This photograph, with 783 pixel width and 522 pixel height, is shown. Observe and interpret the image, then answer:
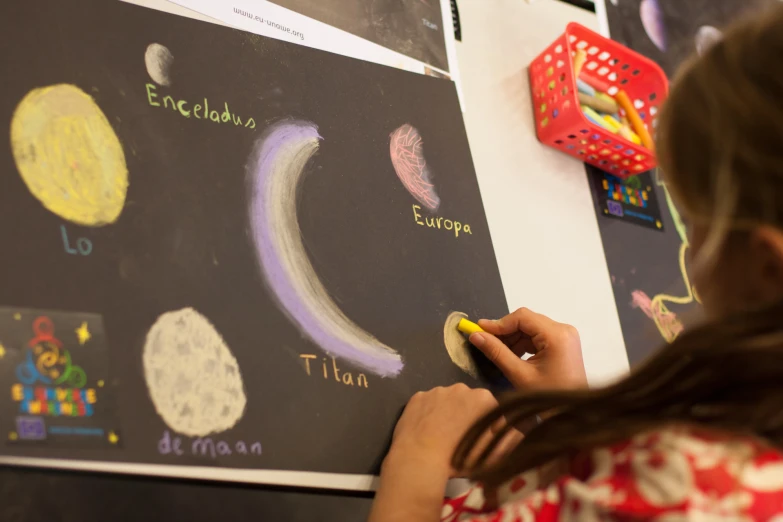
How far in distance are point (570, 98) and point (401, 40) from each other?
0.28 metres

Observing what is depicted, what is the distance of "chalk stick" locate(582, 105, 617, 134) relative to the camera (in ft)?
3.43

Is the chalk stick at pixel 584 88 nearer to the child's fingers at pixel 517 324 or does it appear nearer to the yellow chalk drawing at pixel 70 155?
the child's fingers at pixel 517 324

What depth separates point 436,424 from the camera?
62cm

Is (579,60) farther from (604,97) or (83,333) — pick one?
(83,333)

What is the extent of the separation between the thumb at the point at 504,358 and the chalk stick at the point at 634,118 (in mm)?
568

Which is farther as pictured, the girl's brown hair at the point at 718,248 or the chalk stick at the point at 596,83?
the chalk stick at the point at 596,83

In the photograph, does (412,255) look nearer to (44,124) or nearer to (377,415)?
(377,415)

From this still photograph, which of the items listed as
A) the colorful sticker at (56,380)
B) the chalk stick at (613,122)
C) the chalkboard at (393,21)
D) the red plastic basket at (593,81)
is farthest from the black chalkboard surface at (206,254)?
the chalk stick at (613,122)

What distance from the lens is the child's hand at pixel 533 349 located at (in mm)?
733

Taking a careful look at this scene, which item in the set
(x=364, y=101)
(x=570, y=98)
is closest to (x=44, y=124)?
(x=364, y=101)

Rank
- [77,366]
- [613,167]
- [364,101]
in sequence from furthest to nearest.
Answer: [613,167]
[364,101]
[77,366]

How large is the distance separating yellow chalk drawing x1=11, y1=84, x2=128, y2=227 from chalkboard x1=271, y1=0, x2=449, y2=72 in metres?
0.33

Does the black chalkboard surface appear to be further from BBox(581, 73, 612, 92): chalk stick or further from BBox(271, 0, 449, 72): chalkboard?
BBox(581, 73, 612, 92): chalk stick

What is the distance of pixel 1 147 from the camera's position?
508 mm
